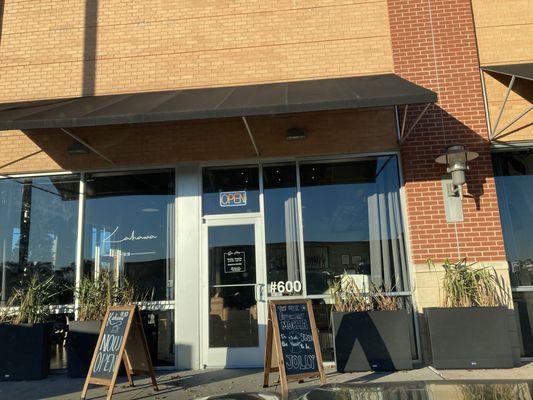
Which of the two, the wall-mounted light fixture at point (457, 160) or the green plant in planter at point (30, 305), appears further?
the green plant in planter at point (30, 305)

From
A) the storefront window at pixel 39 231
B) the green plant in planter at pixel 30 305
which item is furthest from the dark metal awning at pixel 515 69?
the green plant in planter at pixel 30 305

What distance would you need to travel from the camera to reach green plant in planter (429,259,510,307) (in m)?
6.74

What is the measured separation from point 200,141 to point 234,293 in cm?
257

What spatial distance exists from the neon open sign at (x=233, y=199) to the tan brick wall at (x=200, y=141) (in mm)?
584

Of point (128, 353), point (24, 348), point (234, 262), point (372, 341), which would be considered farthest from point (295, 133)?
point (24, 348)

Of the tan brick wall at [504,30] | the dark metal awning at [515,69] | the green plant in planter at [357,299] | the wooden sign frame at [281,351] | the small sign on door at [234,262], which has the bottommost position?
the wooden sign frame at [281,351]

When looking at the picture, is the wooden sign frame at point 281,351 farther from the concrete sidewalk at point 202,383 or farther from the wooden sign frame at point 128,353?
the wooden sign frame at point 128,353

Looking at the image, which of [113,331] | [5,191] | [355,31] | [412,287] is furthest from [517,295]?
[5,191]

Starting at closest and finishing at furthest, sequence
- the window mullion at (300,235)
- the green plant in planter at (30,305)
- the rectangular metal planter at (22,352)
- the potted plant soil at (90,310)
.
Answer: the rectangular metal planter at (22,352), the potted plant soil at (90,310), the green plant in planter at (30,305), the window mullion at (300,235)

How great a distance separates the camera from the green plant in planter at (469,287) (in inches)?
265

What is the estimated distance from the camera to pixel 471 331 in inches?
256

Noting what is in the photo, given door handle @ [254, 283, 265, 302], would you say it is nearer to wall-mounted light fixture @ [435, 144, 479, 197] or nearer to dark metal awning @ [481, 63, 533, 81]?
wall-mounted light fixture @ [435, 144, 479, 197]

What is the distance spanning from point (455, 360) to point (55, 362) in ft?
19.4

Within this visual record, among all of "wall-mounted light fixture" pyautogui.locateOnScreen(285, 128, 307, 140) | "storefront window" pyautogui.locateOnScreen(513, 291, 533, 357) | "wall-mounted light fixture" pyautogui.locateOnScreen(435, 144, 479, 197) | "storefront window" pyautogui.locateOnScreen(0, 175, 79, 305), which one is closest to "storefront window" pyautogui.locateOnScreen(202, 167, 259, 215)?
"wall-mounted light fixture" pyautogui.locateOnScreen(285, 128, 307, 140)
